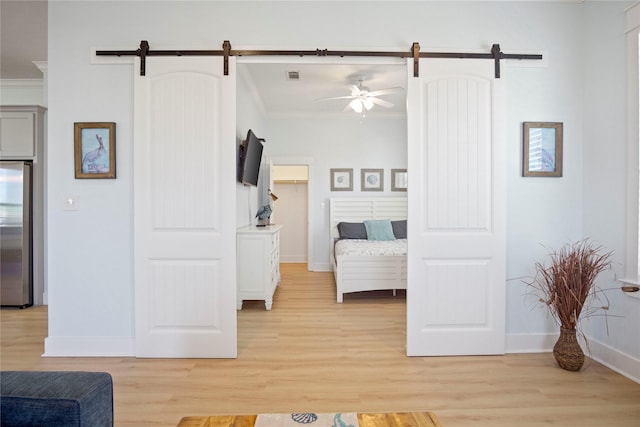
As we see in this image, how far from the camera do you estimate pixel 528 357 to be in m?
2.86

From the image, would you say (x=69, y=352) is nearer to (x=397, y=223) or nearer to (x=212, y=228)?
(x=212, y=228)

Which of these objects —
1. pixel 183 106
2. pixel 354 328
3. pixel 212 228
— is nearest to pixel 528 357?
pixel 354 328

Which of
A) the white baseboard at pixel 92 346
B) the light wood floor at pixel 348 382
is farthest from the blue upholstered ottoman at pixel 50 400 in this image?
the white baseboard at pixel 92 346

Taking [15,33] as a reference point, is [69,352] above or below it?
below

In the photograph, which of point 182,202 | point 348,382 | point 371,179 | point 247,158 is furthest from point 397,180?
point 348,382

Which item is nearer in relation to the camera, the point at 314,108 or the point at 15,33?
the point at 15,33

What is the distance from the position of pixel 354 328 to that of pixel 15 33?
4.55 m

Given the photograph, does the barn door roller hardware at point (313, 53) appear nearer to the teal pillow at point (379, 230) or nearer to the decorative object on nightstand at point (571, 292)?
the decorative object on nightstand at point (571, 292)

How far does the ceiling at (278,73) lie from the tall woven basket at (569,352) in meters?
2.58

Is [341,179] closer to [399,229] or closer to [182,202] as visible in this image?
[399,229]

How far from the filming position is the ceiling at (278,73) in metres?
3.37

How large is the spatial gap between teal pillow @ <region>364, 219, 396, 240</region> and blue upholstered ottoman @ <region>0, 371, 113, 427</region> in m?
5.17

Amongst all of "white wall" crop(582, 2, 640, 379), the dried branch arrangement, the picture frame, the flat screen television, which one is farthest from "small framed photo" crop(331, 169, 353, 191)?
the dried branch arrangement

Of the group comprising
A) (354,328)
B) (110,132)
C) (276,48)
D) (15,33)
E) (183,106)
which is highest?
(15,33)
